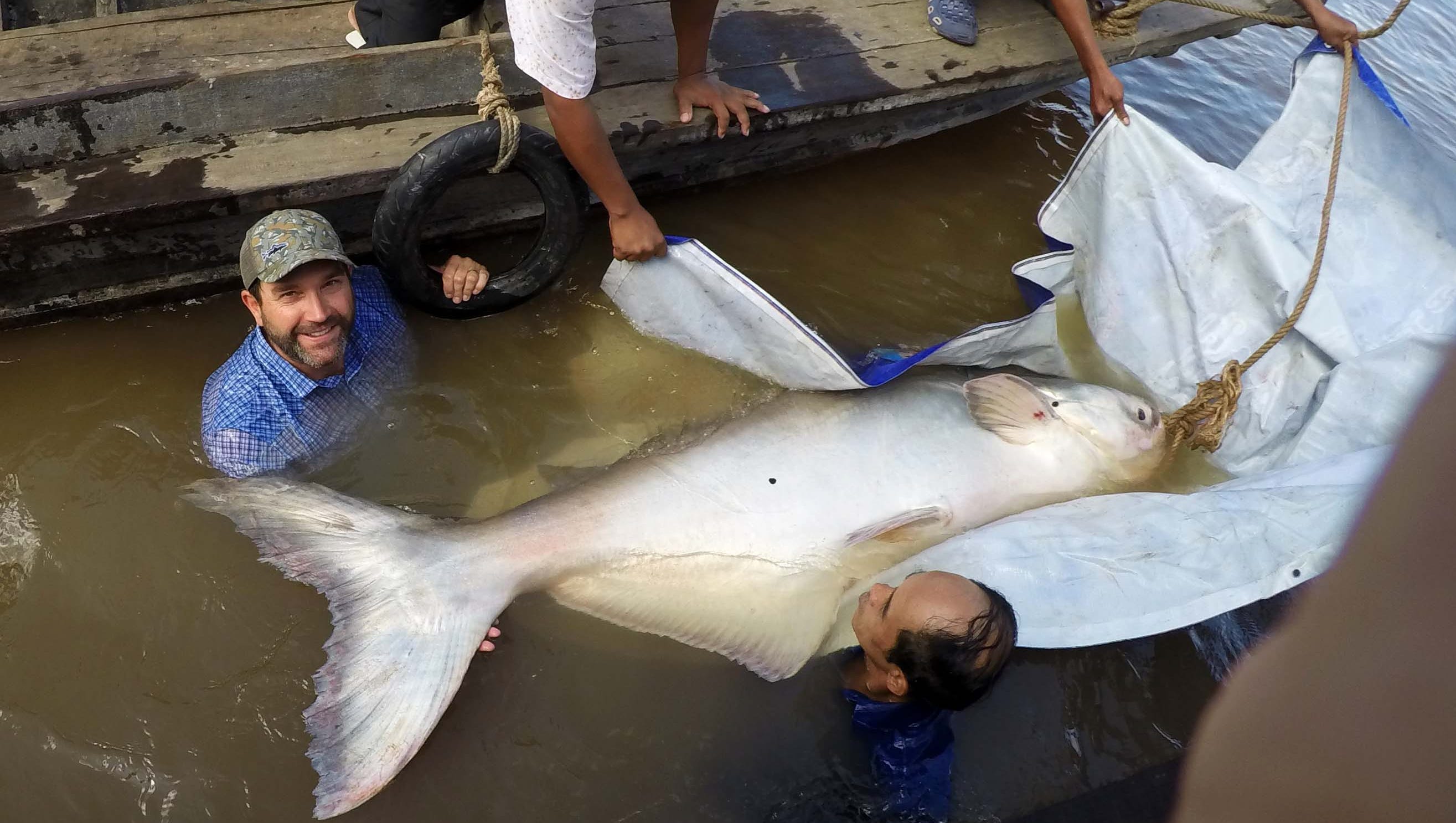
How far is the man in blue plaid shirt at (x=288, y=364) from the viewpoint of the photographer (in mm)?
2771

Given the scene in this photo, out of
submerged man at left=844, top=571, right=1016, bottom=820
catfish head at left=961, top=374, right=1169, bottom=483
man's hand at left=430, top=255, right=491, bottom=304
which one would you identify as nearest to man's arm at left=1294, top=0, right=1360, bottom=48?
catfish head at left=961, top=374, right=1169, bottom=483

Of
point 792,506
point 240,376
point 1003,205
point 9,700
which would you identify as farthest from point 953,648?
point 1003,205

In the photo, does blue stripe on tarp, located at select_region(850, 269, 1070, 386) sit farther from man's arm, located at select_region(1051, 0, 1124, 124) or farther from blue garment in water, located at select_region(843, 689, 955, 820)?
blue garment in water, located at select_region(843, 689, 955, 820)

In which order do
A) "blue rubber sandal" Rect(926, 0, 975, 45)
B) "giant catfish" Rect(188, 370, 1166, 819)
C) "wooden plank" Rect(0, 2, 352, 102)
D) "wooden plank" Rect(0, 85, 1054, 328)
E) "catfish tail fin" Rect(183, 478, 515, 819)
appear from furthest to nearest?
"blue rubber sandal" Rect(926, 0, 975, 45) < "wooden plank" Rect(0, 2, 352, 102) < "wooden plank" Rect(0, 85, 1054, 328) < "giant catfish" Rect(188, 370, 1166, 819) < "catfish tail fin" Rect(183, 478, 515, 819)

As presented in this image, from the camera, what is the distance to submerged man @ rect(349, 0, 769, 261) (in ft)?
8.64

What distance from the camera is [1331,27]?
3.72 metres

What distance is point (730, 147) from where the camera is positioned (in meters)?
3.96

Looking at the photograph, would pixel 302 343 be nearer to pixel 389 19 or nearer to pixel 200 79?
pixel 200 79

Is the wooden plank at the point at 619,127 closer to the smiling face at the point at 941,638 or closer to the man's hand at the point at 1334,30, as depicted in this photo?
the man's hand at the point at 1334,30

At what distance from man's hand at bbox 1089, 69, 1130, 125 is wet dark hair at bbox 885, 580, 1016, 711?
229 centimetres

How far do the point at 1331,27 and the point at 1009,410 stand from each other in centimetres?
232

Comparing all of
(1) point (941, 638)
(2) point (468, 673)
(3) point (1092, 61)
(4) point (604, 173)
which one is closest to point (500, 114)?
(4) point (604, 173)

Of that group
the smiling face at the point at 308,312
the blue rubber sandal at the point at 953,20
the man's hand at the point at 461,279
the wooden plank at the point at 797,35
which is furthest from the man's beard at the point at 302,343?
the blue rubber sandal at the point at 953,20

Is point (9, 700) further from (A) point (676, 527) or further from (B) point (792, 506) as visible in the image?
(B) point (792, 506)
